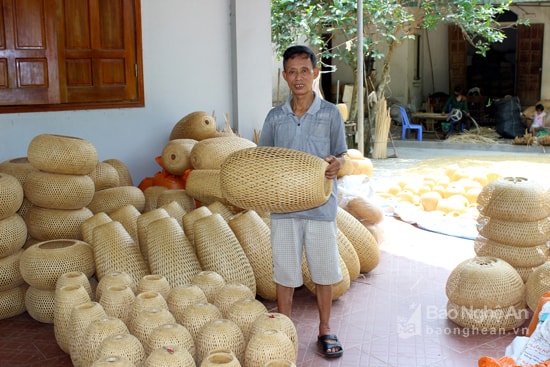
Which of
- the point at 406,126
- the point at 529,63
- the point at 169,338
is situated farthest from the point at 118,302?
the point at 529,63

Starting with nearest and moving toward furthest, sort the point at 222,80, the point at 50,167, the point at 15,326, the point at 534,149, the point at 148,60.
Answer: the point at 15,326 → the point at 50,167 → the point at 148,60 → the point at 222,80 → the point at 534,149

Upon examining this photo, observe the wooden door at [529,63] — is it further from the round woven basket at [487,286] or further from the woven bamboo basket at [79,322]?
the woven bamboo basket at [79,322]

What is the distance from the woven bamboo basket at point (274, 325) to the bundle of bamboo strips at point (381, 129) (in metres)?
9.24

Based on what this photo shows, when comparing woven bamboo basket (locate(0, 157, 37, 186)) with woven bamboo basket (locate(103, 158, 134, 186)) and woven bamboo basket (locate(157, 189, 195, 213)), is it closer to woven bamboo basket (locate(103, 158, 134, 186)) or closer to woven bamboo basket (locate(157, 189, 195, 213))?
woven bamboo basket (locate(103, 158, 134, 186))

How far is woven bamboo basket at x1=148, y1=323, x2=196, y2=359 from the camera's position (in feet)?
8.90

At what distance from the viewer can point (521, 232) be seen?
4121mm

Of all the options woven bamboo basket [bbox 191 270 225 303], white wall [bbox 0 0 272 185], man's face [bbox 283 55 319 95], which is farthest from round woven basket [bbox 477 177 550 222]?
white wall [bbox 0 0 272 185]

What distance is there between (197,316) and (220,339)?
269 mm

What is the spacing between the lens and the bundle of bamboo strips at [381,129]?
11.8m

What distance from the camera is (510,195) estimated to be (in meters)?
4.12

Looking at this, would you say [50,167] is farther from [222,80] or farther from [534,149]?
[534,149]

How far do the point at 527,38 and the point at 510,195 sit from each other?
1280cm

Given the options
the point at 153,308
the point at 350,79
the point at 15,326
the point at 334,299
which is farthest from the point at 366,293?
the point at 350,79

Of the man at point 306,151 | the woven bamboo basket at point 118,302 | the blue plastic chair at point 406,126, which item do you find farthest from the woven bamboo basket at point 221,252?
the blue plastic chair at point 406,126
